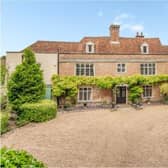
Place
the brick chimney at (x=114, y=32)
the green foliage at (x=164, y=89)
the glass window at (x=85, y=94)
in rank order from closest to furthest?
the green foliage at (x=164, y=89) < the glass window at (x=85, y=94) < the brick chimney at (x=114, y=32)

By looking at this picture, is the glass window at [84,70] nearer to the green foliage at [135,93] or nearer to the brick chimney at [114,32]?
the green foliage at [135,93]

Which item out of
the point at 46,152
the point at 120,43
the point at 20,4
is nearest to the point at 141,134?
the point at 46,152

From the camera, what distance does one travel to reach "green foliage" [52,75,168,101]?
995 inches

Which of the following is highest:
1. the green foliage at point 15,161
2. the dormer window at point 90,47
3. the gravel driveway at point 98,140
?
the dormer window at point 90,47

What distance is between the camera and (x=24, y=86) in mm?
21641

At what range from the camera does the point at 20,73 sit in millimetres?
21641

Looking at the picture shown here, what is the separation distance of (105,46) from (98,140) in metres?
18.1

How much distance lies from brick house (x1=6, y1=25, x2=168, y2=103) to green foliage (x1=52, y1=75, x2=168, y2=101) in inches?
34.4

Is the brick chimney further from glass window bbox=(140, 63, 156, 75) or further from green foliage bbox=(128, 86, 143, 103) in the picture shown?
green foliage bbox=(128, 86, 143, 103)

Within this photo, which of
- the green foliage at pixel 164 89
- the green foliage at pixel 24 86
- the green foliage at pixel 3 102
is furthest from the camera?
the green foliage at pixel 164 89

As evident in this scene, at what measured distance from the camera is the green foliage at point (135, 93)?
2681cm

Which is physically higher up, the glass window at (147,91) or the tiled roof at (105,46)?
the tiled roof at (105,46)

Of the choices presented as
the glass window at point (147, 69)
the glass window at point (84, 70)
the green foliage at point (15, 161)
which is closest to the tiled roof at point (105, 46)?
the glass window at point (147, 69)

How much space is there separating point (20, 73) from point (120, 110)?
11477mm
